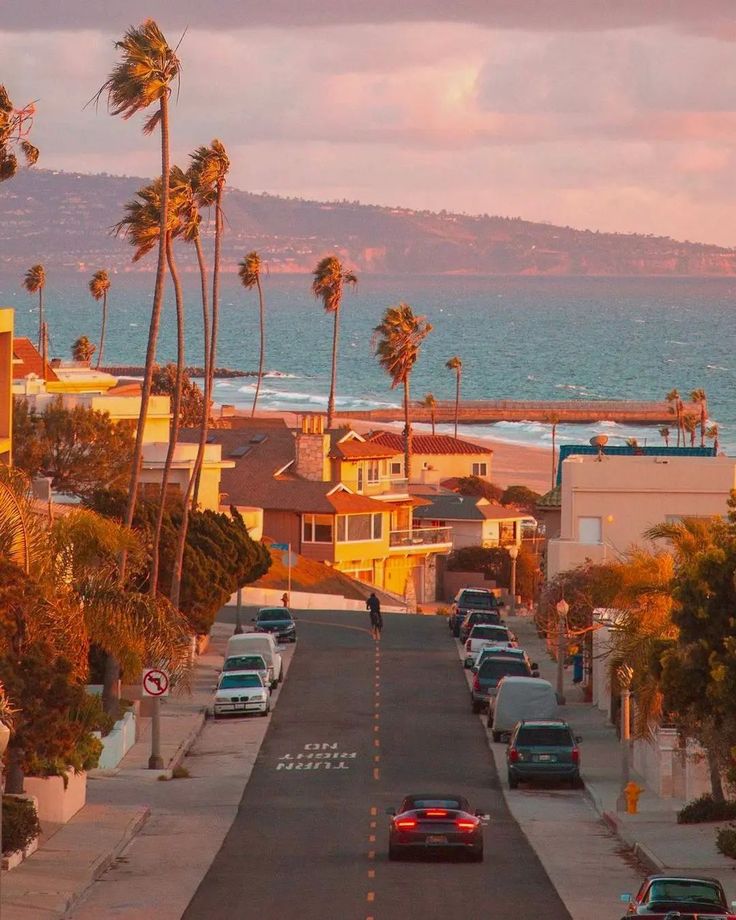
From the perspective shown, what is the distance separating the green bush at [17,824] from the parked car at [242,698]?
19.1 m

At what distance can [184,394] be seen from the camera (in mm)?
135125

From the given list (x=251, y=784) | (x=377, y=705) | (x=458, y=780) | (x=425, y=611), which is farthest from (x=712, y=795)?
(x=425, y=611)

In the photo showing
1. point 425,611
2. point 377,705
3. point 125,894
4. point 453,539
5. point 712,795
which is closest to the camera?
point 125,894

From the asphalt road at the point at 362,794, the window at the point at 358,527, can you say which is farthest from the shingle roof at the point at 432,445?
the asphalt road at the point at 362,794

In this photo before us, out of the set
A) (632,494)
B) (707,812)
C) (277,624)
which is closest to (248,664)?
(277,624)

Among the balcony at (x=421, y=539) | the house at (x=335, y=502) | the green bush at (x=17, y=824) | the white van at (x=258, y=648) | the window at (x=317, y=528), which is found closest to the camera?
the green bush at (x=17, y=824)

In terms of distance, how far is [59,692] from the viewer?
98.7ft

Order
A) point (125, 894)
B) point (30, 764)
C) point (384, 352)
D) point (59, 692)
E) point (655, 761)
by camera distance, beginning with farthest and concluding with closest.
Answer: point (384, 352), point (655, 761), point (30, 764), point (59, 692), point (125, 894)

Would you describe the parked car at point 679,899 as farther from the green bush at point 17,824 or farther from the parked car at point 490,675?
the parked car at point 490,675

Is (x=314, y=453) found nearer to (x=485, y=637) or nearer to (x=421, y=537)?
(x=421, y=537)

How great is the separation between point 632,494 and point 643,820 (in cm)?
2886

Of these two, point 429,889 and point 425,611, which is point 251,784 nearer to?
point 429,889

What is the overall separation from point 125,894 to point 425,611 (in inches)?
2375

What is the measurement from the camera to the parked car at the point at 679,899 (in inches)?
846
